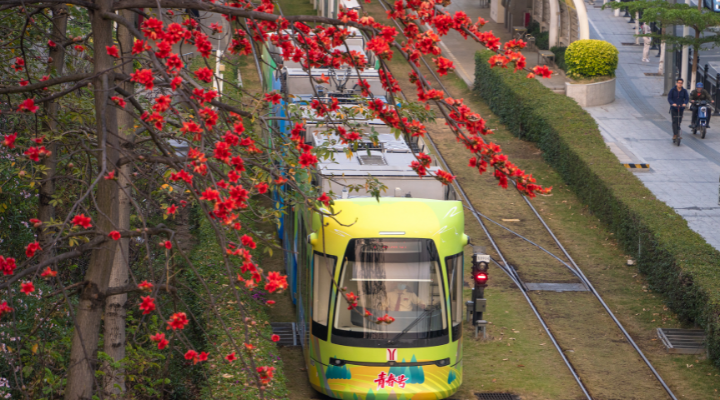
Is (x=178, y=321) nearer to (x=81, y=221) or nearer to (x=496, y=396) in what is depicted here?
(x=81, y=221)

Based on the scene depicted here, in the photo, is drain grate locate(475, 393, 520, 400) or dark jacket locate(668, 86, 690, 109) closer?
drain grate locate(475, 393, 520, 400)

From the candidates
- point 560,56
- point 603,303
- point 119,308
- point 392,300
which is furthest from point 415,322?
point 560,56

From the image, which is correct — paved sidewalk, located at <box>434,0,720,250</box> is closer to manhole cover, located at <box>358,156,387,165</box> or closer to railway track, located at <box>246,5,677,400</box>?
railway track, located at <box>246,5,677,400</box>

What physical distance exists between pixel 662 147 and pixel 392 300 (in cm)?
1548

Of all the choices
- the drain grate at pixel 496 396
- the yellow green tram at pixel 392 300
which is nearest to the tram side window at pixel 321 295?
the yellow green tram at pixel 392 300

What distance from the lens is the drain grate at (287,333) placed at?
13.7 meters

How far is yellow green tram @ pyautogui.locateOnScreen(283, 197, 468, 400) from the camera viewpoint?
10562mm

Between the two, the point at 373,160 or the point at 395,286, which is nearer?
the point at 395,286

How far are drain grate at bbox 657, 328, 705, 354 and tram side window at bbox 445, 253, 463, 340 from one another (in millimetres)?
4488

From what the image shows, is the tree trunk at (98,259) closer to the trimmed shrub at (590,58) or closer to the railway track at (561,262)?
the railway track at (561,262)

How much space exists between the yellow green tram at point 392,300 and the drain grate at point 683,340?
4524mm

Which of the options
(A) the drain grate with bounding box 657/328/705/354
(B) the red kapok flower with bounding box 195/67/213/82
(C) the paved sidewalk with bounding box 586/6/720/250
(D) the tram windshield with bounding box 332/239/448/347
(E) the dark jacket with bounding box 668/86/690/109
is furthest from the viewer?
(E) the dark jacket with bounding box 668/86/690/109

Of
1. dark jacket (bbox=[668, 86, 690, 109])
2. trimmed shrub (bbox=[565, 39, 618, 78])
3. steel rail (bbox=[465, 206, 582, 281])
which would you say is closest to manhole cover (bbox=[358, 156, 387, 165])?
steel rail (bbox=[465, 206, 582, 281])

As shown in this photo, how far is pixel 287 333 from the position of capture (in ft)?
46.1
